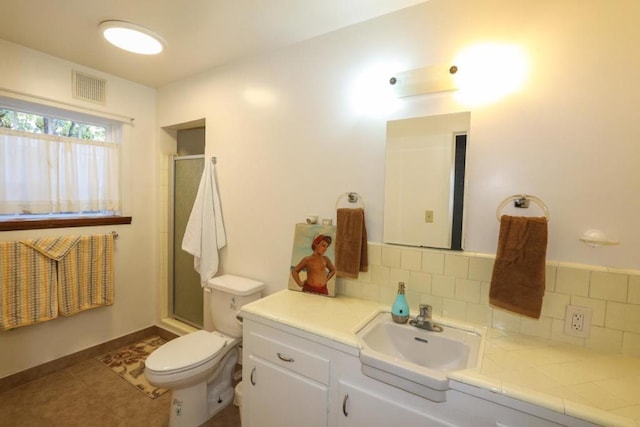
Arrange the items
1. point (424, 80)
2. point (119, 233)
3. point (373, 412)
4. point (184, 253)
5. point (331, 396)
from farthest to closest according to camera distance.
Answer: point (184, 253) → point (119, 233) → point (424, 80) → point (331, 396) → point (373, 412)

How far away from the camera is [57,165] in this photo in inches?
84.8

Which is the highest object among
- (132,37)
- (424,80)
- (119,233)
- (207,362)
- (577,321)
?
(132,37)

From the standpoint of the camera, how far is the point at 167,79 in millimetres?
2523

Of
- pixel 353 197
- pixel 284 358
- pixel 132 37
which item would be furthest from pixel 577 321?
pixel 132 37

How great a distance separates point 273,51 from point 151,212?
191 cm

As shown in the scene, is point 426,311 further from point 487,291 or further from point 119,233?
point 119,233

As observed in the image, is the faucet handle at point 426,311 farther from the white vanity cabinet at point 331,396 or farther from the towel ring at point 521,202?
the towel ring at point 521,202

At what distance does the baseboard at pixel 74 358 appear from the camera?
6.64 feet

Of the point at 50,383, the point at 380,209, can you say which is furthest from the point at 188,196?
the point at 380,209

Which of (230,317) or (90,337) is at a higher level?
(230,317)

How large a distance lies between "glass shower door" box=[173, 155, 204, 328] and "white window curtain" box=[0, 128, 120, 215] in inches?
19.4

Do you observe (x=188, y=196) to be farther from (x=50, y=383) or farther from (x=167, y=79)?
(x=50, y=383)

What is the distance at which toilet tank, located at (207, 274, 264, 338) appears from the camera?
195 centimetres

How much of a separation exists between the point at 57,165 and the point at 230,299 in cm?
167
